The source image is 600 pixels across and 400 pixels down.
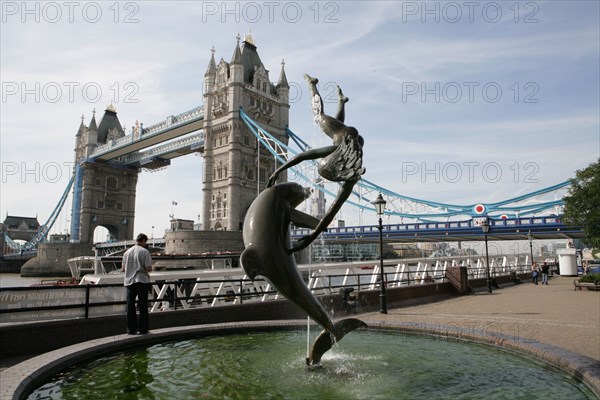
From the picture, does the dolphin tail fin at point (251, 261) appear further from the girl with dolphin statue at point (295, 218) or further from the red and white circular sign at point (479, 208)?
the red and white circular sign at point (479, 208)

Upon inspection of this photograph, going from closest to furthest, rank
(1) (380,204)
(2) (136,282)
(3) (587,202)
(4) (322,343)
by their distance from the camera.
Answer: (4) (322,343)
(2) (136,282)
(1) (380,204)
(3) (587,202)

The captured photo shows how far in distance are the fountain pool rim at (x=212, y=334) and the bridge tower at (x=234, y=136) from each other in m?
44.3

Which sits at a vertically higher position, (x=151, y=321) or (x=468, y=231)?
(x=468, y=231)

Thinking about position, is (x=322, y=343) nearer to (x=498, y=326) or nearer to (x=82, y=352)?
(x=82, y=352)

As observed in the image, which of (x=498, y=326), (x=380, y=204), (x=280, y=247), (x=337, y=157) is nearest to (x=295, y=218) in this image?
(x=280, y=247)

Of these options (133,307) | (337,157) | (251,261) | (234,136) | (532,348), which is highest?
(234,136)

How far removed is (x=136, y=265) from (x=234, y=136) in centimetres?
4895

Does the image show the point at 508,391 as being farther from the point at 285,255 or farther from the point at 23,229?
the point at 23,229

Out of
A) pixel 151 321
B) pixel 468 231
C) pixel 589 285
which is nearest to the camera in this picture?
pixel 151 321

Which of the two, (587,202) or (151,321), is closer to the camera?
(151,321)

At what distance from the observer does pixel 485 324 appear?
9148mm

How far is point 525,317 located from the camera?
1029 cm

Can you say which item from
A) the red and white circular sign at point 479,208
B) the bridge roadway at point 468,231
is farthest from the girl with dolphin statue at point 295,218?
the red and white circular sign at point 479,208

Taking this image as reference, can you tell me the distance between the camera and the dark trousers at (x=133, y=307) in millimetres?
6113
